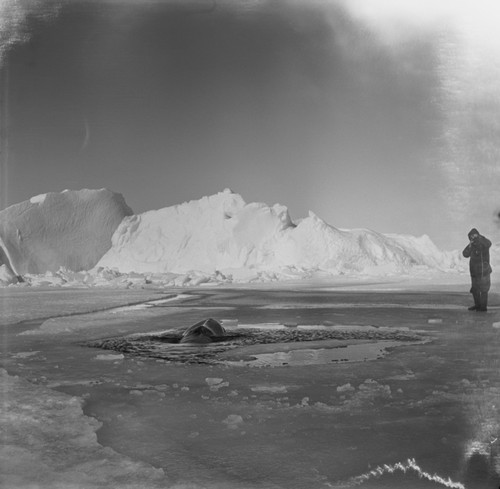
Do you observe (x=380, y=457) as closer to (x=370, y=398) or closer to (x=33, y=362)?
(x=370, y=398)

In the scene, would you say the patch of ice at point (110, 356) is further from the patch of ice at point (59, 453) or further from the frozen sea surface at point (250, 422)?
the patch of ice at point (59, 453)

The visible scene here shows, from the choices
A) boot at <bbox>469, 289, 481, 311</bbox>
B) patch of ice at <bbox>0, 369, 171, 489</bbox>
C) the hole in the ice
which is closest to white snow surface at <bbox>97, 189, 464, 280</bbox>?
boot at <bbox>469, 289, 481, 311</bbox>

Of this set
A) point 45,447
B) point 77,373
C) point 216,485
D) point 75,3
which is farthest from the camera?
point 75,3

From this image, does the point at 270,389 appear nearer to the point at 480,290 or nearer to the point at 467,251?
the point at 467,251

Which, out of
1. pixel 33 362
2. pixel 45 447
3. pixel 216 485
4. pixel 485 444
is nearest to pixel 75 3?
pixel 33 362

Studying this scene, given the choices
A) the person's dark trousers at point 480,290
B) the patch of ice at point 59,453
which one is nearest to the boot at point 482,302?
the person's dark trousers at point 480,290

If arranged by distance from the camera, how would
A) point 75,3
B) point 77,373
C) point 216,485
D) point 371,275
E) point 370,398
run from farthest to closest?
point 371,275, point 75,3, point 77,373, point 370,398, point 216,485
